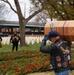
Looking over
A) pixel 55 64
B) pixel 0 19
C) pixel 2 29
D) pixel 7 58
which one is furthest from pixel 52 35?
pixel 2 29

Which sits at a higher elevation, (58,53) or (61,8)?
(58,53)

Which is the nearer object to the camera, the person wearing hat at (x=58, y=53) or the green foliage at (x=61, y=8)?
the person wearing hat at (x=58, y=53)

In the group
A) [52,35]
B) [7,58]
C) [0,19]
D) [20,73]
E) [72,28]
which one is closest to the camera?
[52,35]

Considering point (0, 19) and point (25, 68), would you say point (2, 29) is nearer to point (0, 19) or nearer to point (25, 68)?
point (0, 19)

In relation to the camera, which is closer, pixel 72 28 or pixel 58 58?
pixel 58 58

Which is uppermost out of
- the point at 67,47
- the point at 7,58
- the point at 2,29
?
the point at 67,47

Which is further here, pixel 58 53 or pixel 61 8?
pixel 61 8

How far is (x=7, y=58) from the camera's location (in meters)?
13.3

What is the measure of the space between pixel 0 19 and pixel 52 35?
221 feet

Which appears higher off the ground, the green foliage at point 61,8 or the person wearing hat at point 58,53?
the person wearing hat at point 58,53

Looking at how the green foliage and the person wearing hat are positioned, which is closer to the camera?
the person wearing hat

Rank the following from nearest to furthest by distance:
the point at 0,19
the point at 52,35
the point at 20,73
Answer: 1. the point at 52,35
2. the point at 20,73
3. the point at 0,19

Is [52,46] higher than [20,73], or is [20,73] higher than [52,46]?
[52,46]

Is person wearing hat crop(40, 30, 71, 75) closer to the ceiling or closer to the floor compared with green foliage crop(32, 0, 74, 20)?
closer to the ceiling
